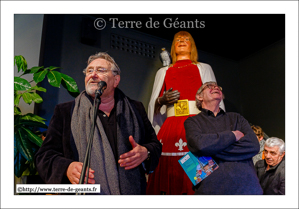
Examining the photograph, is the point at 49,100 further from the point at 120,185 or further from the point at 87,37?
the point at 120,185

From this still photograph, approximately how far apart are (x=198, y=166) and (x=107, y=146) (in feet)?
2.13

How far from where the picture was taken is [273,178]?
2477mm

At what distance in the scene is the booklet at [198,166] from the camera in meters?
1.88

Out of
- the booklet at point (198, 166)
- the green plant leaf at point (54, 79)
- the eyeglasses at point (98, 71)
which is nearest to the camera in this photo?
the booklet at point (198, 166)

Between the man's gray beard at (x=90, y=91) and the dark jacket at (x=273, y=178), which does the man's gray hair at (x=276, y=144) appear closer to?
the dark jacket at (x=273, y=178)

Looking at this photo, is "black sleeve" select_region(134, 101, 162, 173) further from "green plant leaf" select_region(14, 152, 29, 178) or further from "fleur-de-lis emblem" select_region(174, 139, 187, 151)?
"green plant leaf" select_region(14, 152, 29, 178)

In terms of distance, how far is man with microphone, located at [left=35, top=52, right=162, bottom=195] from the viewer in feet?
5.90

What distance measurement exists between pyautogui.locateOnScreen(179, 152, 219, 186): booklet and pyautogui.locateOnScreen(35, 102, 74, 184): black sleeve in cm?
80

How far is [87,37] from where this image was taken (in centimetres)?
323

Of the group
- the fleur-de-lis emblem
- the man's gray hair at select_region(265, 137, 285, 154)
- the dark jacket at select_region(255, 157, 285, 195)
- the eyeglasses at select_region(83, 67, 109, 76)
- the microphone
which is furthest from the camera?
the man's gray hair at select_region(265, 137, 285, 154)

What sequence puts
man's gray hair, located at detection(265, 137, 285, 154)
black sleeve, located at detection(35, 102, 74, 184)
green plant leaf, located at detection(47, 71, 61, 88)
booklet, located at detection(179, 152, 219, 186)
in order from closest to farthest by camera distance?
black sleeve, located at detection(35, 102, 74, 184) < booklet, located at detection(179, 152, 219, 186) < green plant leaf, located at detection(47, 71, 61, 88) < man's gray hair, located at detection(265, 137, 285, 154)

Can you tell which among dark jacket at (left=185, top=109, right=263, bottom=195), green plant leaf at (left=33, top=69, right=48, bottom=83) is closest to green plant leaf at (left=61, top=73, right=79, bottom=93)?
green plant leaf at (left=33, top=69, right=48, bottom=83)

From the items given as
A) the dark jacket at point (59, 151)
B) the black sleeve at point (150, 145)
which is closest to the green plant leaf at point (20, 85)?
the dark jacket at point (59, 151)

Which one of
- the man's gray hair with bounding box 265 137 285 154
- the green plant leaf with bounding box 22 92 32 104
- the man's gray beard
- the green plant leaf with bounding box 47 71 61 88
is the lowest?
the man's gray hair with bounding box 265 137 285 154
